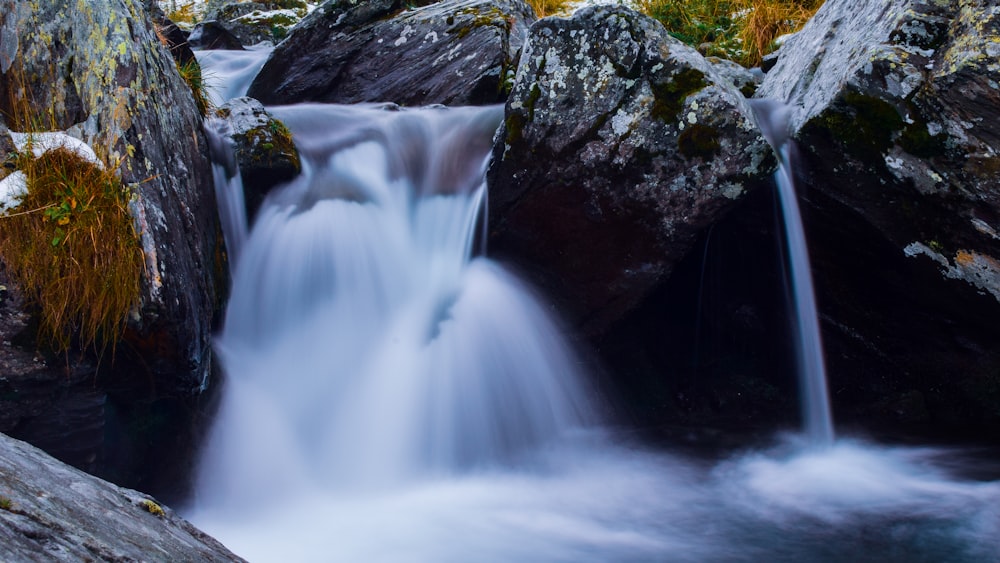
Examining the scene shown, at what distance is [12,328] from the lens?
2.85m

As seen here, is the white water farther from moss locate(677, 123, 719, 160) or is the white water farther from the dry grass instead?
moss locate(677, 123, 719, 160)

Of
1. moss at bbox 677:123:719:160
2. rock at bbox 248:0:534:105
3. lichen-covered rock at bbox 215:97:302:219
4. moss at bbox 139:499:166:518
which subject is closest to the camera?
moss at bbox 139:499:166:518

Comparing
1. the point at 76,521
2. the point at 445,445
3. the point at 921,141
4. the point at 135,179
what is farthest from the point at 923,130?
the point at 76,521

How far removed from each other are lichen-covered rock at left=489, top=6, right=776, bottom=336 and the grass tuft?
233 cm

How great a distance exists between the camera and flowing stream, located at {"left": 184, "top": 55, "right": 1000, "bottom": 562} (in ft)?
10.2

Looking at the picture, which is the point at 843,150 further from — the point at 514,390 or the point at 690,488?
the point at 514,390

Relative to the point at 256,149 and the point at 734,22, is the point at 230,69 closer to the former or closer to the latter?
the point at 256,149

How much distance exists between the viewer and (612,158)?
4.16 metres

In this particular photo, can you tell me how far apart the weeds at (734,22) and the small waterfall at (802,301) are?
289 cm

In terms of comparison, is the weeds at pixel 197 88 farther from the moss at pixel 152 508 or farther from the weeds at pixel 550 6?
the weeds at pixel 550 6

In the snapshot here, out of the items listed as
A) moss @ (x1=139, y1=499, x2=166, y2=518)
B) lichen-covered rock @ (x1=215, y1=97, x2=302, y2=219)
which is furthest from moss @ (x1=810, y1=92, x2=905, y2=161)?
moss @ (x1=139, y1=499, x2=166, y2=518)

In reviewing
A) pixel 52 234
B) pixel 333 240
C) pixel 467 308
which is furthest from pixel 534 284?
pixel 52 234

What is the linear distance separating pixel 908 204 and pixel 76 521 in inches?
159

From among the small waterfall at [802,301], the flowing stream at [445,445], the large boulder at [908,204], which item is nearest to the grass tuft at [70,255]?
the flowing stream at [445,445]
